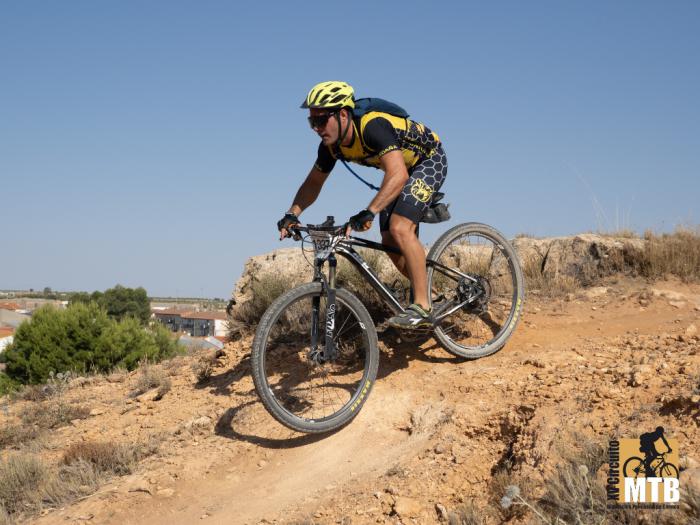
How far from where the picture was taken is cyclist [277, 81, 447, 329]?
4.95 meters

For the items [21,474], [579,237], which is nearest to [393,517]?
[21,474]

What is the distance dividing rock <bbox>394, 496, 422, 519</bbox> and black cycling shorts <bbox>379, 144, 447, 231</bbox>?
2.34m

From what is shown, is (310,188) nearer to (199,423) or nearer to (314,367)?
(314,367)

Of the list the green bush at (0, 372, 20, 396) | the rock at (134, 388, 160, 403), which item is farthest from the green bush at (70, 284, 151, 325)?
the rock at (134, 388, 160, 403)

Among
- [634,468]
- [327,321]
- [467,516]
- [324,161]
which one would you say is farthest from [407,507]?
[324,161]

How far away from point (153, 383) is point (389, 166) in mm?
4140

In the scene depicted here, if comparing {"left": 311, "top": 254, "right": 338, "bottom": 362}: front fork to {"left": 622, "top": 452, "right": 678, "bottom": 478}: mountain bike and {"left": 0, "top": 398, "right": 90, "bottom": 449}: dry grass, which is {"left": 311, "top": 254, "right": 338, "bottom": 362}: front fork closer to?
{"left": 622, "top": 452, "right": 678, "bottom": 478}: mountain bike

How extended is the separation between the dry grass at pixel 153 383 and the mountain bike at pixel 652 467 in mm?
5018

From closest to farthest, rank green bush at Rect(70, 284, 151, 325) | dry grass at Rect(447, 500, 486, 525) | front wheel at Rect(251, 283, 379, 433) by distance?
dry grass at Rect(447, 500, 486, 525), front wheel at Rect(251, 283, 379, 433), green bush at Rect(70, 284, 151, 325)

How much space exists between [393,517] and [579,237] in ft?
19.4

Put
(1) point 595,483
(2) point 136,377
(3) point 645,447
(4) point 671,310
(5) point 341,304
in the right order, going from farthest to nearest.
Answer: (2) point 136,377
(4) point 671,310
(5) point 341,304
(3) point 645,447
(1) point 595,483

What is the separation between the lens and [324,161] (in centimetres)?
563

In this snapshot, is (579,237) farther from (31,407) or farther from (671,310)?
(31,407)

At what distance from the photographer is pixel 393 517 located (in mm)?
3740
